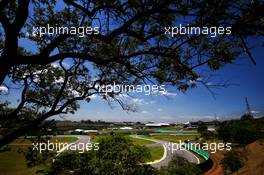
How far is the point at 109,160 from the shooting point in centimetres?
1341

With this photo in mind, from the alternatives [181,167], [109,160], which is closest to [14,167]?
[181,167]

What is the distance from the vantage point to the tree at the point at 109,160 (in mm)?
12250

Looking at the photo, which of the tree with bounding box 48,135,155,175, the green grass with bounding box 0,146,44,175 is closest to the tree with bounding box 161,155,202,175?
the tree with bounding box 48,135,155,175

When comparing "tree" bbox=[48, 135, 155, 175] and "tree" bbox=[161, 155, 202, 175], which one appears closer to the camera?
"tree" bbox=[48, 135, 155, 175]

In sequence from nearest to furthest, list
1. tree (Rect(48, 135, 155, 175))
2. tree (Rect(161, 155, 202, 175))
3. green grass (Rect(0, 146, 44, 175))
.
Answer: tree (Rect(48, 135, 155, 175)) < tree (Rect(161, 155, 202, 175)) < green grass (Rect(0, 146, 44, 175))

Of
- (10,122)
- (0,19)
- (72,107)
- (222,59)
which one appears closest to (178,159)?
(72,107)

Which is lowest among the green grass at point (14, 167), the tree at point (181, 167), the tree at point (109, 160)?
the green grass at point (14, 167)

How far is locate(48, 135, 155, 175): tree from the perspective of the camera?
12250 mm

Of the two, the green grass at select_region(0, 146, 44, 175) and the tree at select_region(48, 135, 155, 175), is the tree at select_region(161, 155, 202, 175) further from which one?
the green grass at select_region(0, 146, 44, 175)

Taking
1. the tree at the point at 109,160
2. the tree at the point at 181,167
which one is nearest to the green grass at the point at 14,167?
the tree at the point at 181,167

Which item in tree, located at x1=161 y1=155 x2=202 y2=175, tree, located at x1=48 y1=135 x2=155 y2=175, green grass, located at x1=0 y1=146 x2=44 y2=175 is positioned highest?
tree, located at x1=48 y1=135 x2=155 y2=175

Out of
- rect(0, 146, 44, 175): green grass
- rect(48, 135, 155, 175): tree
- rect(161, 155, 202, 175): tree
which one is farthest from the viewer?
rect(0, 146, 44, 175): green grass

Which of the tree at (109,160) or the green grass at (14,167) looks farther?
the green grass at (14,167)

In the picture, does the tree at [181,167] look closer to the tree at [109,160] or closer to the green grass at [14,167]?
the tree at [109,160]
